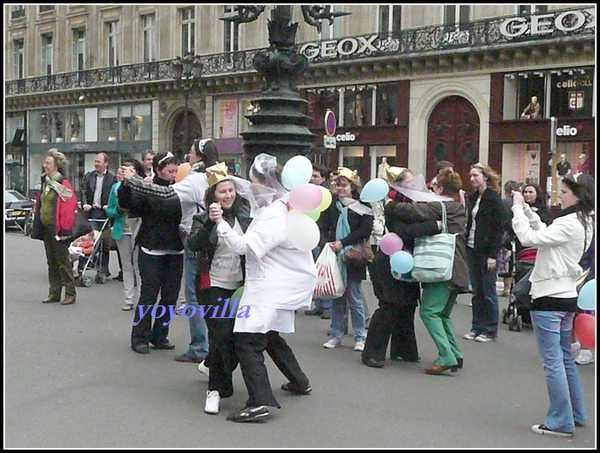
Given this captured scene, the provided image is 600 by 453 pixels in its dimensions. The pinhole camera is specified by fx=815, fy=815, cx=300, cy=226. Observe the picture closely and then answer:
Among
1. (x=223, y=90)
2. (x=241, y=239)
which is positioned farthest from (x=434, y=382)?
(x=223, y=90)

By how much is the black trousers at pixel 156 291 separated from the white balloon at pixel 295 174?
214 cm

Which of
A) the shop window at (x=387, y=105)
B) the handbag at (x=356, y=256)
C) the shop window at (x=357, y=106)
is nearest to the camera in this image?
the handbag at (x=356, y=256)

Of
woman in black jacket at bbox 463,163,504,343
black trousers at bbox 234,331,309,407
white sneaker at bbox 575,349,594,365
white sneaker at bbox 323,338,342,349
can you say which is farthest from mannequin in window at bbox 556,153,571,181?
black trousers at bbox 234,331,309,407

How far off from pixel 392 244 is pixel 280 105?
10.8ft

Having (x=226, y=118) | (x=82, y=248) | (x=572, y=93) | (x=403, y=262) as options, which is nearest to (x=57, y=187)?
(x=82, y=248)

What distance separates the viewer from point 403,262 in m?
7.11

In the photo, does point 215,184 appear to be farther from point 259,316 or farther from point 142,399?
point 142,399

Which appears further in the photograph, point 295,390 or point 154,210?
point 154,210

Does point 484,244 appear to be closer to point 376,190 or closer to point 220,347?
point 376,190

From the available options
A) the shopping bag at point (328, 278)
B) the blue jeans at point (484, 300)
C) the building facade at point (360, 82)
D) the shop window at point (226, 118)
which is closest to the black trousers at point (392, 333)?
the shopping bag at point (328, 278)

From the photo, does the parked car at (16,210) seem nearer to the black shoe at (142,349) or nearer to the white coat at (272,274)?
the black shoe at (142,349)

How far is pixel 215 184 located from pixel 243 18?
546 cm

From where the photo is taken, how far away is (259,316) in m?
5.70

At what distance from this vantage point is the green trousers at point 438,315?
715 cm
